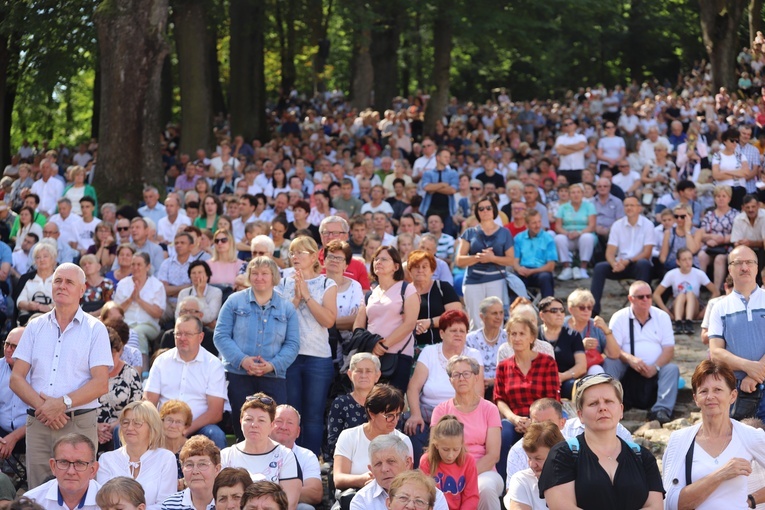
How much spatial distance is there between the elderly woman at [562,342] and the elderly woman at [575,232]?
4502mm

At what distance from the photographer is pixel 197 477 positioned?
6527 mm

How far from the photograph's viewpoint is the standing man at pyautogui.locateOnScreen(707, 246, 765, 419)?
7766 mm

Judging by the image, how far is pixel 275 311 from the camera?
27.2 feet

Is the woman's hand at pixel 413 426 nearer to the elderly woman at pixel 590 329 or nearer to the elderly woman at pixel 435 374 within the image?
the elderly woman at pixel 435 374

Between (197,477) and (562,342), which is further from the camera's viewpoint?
(562,342)

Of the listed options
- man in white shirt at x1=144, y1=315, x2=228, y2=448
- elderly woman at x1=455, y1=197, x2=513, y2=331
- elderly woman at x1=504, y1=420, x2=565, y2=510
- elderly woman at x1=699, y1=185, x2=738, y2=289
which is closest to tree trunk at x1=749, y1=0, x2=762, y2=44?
elderly woman at x1=699, y1=185, x2=738, y2=289

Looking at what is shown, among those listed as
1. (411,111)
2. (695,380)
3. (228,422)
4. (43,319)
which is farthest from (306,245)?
(411,111)

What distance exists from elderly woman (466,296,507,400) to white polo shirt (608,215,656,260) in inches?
153

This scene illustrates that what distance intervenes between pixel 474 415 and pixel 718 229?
6093mm

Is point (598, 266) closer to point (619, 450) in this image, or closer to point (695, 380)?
point (695, 380)

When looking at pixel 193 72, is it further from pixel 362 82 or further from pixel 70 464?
pixel 70 464

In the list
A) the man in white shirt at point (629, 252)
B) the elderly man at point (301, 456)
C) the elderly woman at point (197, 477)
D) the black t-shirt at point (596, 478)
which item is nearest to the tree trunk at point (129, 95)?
the man in white shirt at point (629, 252)

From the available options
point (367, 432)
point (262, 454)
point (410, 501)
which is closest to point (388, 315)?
point (367, 432)

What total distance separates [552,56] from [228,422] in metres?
34.6
